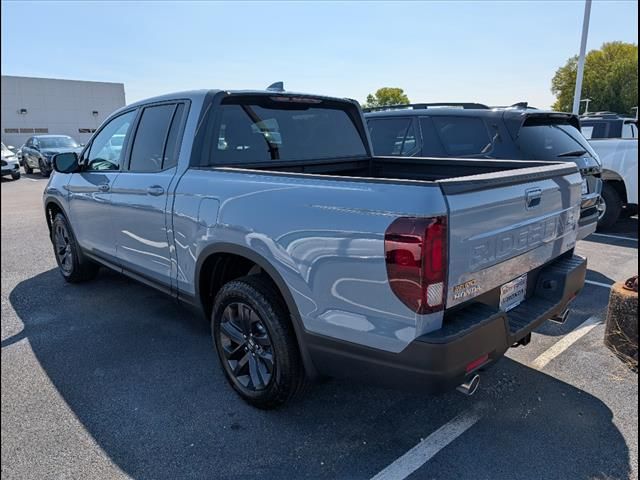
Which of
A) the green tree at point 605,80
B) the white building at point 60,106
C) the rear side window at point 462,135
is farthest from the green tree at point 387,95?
the rear side window at point 462,135

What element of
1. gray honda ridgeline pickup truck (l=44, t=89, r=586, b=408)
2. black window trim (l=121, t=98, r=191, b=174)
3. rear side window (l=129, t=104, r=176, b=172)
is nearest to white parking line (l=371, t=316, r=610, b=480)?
gray honda ridgeline pickup truck (l=44, t=89, r=586, b=408)

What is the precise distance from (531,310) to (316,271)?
1.36 m

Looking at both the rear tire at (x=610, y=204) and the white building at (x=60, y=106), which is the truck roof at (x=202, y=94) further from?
the white building at (x=60, y=106)

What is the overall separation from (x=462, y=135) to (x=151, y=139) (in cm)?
375

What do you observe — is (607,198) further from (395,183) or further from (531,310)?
(395,183)

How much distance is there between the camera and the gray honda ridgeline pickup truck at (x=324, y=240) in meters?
2.14

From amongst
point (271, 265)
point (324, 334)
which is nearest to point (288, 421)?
point (324, 334)

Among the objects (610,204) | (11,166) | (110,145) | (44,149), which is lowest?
(610,204)

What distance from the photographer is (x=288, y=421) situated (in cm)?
288

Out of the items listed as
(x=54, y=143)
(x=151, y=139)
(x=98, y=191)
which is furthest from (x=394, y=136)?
(x=54, y=143)

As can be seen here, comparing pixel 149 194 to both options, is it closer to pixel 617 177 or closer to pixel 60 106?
pixel 617 177

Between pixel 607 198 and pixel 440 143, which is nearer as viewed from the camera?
pixel 440 143

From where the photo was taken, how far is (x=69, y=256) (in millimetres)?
5336

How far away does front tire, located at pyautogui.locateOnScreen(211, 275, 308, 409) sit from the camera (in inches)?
107
